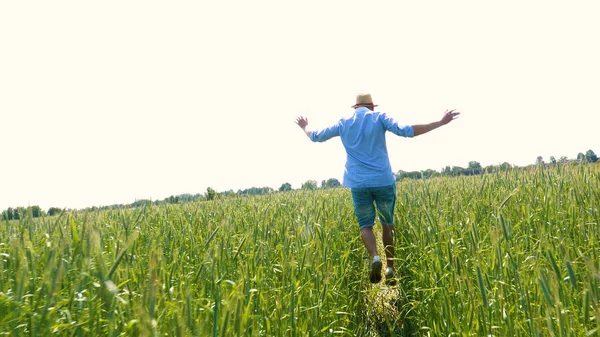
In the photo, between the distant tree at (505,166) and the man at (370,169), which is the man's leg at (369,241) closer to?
the man at (370,169)

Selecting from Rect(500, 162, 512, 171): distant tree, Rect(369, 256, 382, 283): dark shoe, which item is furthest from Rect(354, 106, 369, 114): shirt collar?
Rect(500, 162, 512, 171): distant tree

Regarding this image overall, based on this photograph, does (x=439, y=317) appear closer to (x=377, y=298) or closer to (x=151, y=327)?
(x=377, y=298)

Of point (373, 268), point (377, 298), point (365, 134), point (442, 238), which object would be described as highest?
point (365, 134)

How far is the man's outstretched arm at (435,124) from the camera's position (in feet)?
15.2

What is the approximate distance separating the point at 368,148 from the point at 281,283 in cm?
232

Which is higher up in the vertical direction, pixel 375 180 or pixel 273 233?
pixel 375 180

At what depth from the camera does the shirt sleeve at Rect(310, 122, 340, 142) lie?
526cm

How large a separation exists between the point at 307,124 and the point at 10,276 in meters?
4.07

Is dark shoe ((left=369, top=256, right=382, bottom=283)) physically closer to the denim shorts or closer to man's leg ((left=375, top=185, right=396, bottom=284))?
man's leg ((left=375, top=185, right=396, bottom=284))

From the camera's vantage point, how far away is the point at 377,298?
4.41 meters

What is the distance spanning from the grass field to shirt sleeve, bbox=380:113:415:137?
89cm

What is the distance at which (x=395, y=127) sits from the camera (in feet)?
15.8

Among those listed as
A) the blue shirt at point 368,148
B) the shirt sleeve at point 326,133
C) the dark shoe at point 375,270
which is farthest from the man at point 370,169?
the dark shoe at point 375,270

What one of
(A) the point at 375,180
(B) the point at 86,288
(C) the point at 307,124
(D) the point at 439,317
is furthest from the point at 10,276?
(C) the point at 307,124
